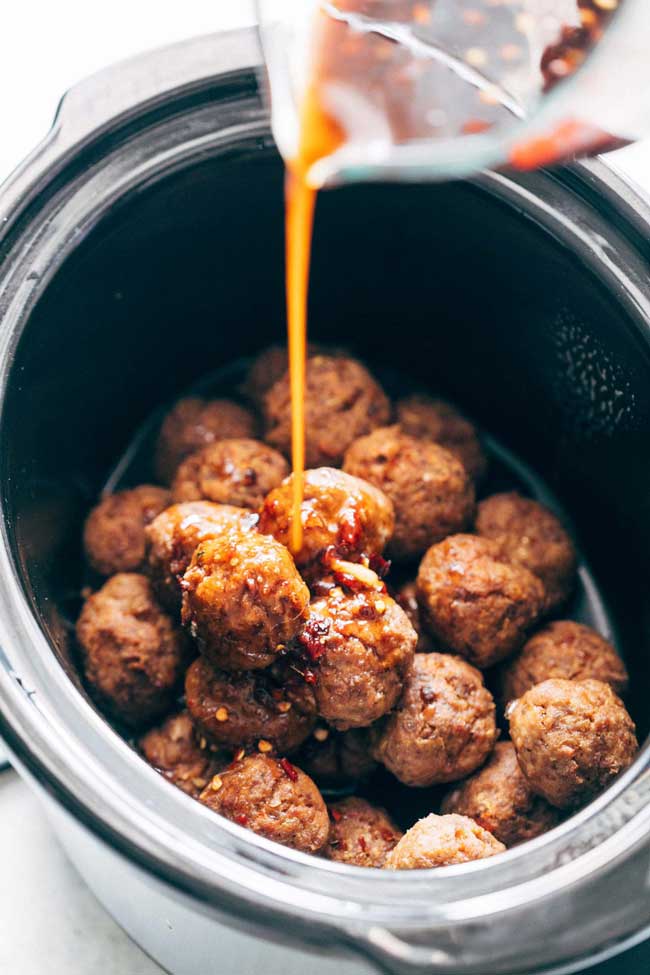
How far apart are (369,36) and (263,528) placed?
0.72 m

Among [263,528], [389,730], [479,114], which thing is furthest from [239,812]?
[479,114]

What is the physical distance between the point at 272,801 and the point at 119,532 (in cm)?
61

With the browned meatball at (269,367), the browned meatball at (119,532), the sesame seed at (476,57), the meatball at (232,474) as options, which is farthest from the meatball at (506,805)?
the sesame seed at (476,57)

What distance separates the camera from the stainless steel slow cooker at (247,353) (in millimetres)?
1242

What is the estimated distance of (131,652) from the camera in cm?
177

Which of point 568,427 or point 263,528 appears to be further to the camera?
point 568,427

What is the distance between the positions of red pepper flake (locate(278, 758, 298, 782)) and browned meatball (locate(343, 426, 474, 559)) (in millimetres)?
447

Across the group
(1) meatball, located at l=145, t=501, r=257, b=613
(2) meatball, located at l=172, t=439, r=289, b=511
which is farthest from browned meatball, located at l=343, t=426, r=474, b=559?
(1) meatball, located at l=145, t=501, r=257, b=613

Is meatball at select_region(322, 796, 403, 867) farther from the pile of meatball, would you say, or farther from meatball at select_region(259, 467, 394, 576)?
meatball at select_region(259, 467, 394, 576)

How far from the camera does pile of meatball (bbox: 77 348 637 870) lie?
1573 mm

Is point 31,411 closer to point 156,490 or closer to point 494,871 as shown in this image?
point 156,490

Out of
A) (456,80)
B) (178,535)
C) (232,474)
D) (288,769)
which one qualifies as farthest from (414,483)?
(456,80)

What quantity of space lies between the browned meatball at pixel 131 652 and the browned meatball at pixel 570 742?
0.57m

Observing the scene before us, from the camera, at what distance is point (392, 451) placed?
6.21 feet
